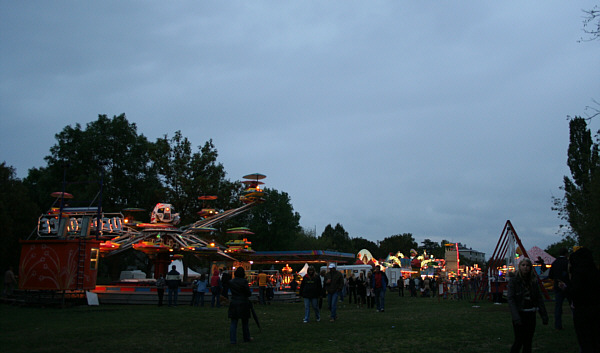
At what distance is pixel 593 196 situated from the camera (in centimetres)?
2867

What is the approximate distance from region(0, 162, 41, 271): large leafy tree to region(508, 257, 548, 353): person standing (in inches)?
1382

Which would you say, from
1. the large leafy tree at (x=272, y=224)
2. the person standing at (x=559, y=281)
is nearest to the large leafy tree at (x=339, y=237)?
the large leafy tree at (x=272, y=224)

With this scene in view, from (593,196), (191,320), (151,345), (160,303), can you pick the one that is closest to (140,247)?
(160,303)

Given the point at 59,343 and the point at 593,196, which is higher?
the point at 593,196

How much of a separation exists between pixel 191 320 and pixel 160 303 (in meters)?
7.98

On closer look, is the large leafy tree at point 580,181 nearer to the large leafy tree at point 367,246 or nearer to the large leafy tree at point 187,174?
the large leafy tree at point 187,174

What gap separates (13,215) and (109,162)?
1262 cm

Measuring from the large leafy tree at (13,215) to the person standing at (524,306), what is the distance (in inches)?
1382

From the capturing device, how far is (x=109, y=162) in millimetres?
47781

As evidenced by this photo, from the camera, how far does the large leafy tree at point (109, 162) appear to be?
46.3 meters

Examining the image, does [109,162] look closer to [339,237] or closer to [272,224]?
[272,224]

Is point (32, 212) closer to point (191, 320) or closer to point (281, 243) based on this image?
point (191, 320)

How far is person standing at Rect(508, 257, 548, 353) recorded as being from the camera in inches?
263

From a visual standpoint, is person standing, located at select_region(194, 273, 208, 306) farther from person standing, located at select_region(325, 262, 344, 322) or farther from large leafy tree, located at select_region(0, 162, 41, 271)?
large leafy tree, located at select_region(0, 162, 41, 271)
